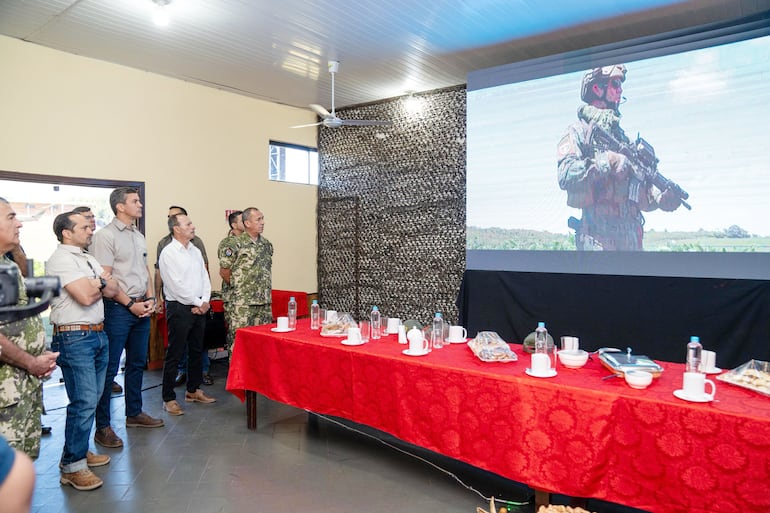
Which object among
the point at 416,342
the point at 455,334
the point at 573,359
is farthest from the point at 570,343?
the point at 416,342

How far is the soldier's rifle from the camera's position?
4309 millimetres

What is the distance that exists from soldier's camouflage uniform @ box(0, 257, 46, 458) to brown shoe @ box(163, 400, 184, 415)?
5.81 ft

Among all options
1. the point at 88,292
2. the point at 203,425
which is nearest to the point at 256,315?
the point at 203,425

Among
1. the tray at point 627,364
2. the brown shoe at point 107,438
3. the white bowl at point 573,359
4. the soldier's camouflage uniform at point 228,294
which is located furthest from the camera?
the soldier's camouflage uniform at point 228,294

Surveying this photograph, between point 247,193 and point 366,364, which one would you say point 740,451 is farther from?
point 247,193

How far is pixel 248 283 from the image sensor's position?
15.1ft

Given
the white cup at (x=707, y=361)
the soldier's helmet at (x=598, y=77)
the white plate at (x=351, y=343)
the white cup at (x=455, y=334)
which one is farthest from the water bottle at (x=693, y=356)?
the soldier's helmet at (x=598, y=77)

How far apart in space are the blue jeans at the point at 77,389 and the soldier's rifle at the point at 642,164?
4445mm

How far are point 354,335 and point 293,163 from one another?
4.77 m

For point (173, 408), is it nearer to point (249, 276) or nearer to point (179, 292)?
point (179, 292)

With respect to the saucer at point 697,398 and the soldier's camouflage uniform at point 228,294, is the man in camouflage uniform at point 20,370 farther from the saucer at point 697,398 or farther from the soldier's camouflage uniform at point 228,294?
the saucer at point 697,398

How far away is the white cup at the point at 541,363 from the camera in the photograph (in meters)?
Answer: 2.32

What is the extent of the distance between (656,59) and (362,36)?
268 centimetres

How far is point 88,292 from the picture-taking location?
2.80 m
